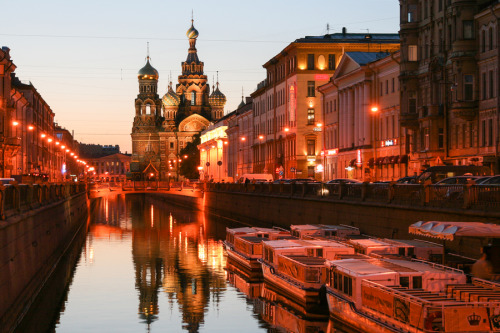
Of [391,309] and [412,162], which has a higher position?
[412,162]

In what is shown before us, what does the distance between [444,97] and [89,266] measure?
27.1 meters

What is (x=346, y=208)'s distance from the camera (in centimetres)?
5194

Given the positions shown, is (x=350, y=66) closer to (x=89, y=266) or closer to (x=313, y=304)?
(x=89, y=266)

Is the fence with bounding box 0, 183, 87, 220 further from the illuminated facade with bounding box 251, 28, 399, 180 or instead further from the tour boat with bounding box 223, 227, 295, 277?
the illuminated facade with bounding box 251, 28, 399, 180

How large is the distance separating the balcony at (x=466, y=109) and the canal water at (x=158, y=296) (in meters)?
17.5

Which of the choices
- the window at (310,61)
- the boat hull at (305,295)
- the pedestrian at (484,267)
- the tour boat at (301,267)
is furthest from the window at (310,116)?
the pedestrian at (484,267)

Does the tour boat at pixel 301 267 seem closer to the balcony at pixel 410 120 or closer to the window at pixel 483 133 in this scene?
the window at pixel 483 133

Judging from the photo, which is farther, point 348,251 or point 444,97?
point 444,97

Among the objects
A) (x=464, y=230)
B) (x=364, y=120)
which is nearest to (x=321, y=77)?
(x=364, y=120)

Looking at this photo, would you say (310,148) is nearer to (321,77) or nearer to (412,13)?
(321,77)

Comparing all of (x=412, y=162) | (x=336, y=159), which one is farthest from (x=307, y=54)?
(x=412, y=162)

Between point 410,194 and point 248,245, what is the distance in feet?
31.6

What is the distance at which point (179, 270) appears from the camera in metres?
50.5

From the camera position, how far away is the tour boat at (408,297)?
2202 cm
